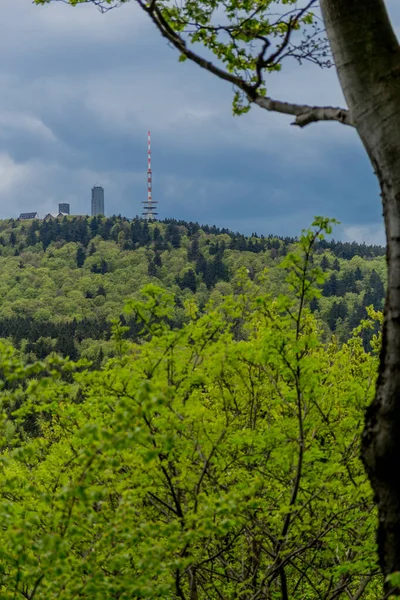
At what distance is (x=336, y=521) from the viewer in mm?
8273

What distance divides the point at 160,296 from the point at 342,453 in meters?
2.87

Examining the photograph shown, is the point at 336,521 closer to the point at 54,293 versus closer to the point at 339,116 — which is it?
the point at 339,116

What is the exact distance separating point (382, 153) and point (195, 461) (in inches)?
172

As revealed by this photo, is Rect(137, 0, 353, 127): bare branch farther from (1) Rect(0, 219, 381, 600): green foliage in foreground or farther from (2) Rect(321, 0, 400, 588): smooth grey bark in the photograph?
(1) Rect(0, 219, 381, 600): green foliage in foreground

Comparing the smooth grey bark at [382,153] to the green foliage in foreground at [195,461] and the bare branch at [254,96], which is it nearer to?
the bare branch at [254,96]

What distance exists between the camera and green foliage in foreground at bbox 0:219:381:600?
225 inches

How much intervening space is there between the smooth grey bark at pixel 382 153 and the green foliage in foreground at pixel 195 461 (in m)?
1.28

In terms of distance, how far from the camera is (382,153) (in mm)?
4688

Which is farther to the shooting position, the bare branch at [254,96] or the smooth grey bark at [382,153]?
the bare branch at [254,96]

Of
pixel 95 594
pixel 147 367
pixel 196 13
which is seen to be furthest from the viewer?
pixel 147 367

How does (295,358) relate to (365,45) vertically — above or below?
below

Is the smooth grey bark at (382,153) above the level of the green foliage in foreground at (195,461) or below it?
above

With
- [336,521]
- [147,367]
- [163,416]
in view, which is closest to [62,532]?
[163,416]

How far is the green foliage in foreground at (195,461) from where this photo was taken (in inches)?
225
